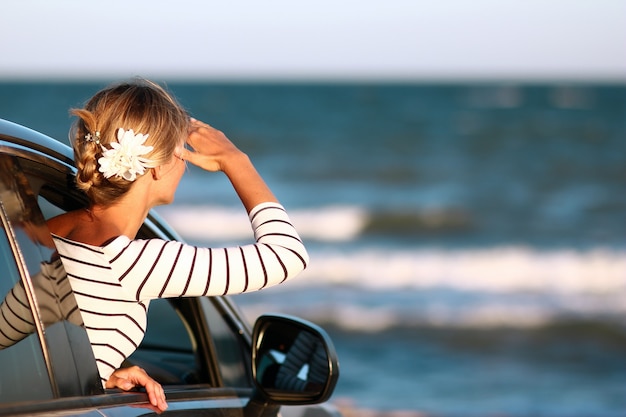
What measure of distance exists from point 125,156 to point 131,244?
19cm

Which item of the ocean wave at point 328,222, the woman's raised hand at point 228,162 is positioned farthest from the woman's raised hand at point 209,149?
the ocean wave at point 328,222

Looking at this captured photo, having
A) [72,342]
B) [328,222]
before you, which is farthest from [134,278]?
[328,222]

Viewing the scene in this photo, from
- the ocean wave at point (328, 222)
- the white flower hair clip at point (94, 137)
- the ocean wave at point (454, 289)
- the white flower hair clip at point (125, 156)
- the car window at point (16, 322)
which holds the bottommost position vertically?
the car window at point (16, 322)

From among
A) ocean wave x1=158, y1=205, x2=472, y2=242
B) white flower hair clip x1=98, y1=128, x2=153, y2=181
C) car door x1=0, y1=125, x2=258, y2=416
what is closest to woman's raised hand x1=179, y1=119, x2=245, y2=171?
white flower hair clip x1=98, y1=128, x2=153, y2=181

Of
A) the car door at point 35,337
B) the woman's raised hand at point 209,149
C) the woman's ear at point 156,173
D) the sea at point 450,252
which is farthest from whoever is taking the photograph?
the sea at point 450,252

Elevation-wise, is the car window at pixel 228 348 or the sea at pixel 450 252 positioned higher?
the sea at pixel 450 252

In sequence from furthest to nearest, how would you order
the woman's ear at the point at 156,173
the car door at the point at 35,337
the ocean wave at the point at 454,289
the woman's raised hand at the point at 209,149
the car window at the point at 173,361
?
the ocean wave at the point at 454,289, the car window at the point at 173,361, the woman's raised hand at the point at 209,149, the woman's ear at the point at 156,173, the car door at the point at 35,337

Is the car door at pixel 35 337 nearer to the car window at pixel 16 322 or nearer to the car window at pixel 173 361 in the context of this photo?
the car window at pixel 16 322

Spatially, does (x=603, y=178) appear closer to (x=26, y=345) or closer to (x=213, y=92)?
(x=26, y=345)

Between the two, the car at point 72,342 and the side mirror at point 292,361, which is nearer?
the car at point 72,342

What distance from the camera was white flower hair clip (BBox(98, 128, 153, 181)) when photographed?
6.27 ft

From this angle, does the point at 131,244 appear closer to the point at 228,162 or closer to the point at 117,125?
the point at 117,125

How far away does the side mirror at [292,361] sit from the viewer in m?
2.31

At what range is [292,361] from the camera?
8.07ft
